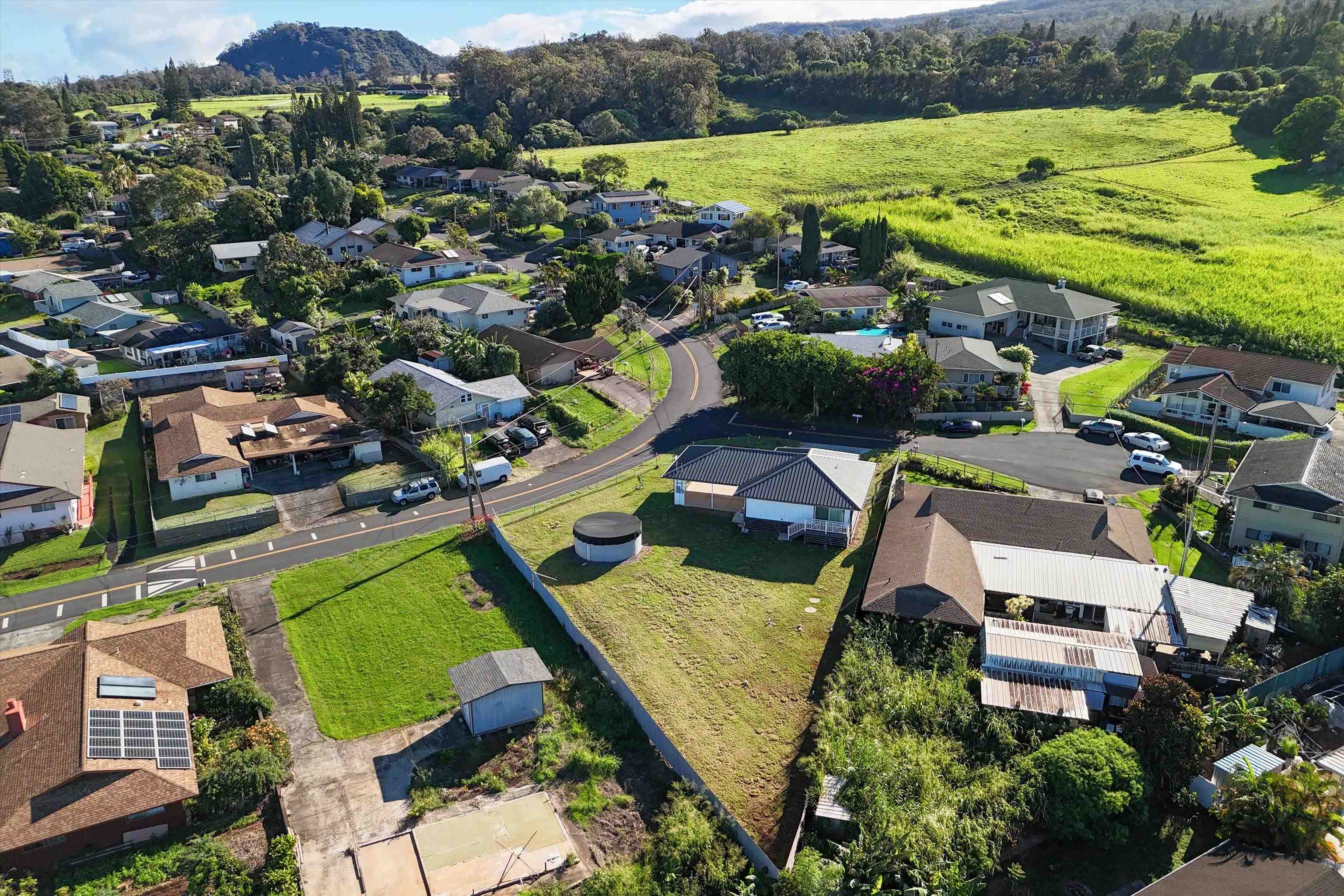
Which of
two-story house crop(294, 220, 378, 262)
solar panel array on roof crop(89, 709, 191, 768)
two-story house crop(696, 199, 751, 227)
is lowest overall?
solar panel array on roof crop(89, 709, 191, 768)

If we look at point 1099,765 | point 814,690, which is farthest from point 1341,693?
point 814,690

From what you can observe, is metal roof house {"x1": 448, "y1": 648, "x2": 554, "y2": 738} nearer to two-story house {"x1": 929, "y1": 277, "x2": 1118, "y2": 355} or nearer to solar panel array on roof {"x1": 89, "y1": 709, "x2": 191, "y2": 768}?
solar panel array on roof {"x1": 89, "y1": 709, "x2": 191, "y2": 768}

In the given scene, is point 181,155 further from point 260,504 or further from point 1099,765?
point 1099,765

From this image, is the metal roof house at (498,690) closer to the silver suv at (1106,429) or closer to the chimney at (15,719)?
the chimney at (15,719)

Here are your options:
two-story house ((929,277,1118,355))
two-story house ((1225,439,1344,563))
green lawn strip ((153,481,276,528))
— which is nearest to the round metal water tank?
green lawn strip ((153,481,276,528))

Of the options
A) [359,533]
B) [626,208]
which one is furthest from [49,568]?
[626,208]

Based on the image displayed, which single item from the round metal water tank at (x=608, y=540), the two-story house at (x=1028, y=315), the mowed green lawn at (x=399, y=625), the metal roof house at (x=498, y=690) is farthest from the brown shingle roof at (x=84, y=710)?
the two-story house at (x=1028, y=315)
